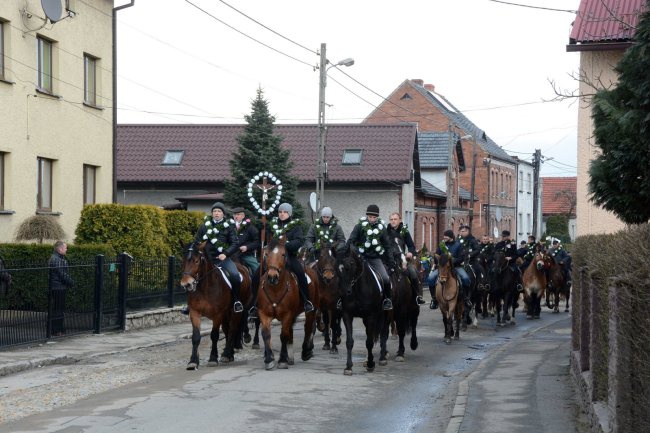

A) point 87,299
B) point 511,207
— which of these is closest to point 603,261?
point 87,299

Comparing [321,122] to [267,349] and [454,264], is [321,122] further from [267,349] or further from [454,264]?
[267,349]

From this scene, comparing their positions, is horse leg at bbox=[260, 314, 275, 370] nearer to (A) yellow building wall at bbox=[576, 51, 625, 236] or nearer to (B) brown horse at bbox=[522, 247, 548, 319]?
(A) yellow building wall at bbox=[576, 51, 625, 236]

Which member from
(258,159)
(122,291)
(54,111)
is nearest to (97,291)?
(122,291)

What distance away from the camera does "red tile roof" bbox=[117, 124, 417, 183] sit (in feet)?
163

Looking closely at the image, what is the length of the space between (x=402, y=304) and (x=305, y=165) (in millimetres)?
34590

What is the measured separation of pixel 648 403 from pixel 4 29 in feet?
68.0

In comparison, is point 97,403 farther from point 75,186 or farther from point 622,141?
point 75,186

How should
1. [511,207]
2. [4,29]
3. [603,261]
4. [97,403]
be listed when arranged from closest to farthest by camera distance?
[603,261] < [97,403] < [4,29] < [511,207]

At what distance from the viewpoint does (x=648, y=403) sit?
6.49 m

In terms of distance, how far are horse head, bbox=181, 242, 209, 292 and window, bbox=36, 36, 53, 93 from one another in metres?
12.7

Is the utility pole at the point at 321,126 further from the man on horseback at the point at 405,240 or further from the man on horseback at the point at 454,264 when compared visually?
the man on horseback at the point at 405,240

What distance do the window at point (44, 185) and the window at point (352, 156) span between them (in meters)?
25.2

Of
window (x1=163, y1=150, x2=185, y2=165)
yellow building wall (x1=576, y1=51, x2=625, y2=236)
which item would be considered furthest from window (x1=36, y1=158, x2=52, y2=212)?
window (x1=163, y1=150, x2=185, y2=165)

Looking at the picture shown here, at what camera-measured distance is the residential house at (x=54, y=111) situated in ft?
79.2
